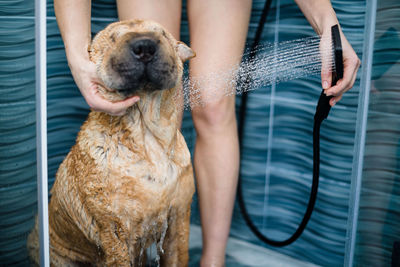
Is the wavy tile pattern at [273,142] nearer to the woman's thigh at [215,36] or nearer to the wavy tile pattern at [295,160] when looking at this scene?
A: the wavy tile pattern at [295,160]

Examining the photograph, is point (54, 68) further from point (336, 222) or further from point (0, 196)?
point (336, 222)

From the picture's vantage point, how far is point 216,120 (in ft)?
4.59

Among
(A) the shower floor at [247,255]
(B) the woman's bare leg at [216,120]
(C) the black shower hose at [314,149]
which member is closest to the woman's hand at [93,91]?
(B) the woman's bare leg at [216,120]

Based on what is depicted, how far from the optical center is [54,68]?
1574mm

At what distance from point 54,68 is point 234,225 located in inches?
42.9

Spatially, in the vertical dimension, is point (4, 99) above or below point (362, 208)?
above

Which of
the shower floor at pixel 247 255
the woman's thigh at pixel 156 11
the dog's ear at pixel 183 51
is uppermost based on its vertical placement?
the woman's thigh at pixel 156 11

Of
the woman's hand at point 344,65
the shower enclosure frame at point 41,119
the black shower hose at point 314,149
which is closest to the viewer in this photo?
the shower enclosure frame at point 41,119

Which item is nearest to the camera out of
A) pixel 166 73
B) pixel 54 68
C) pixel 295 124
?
pixel 166 73

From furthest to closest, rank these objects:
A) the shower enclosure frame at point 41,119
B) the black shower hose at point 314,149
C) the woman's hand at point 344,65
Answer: the black shower hose at point 314,149 < the woman's hand at point 344,65 < the shower enclosure frame at point 41,119

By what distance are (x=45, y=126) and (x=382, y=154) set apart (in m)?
0.97

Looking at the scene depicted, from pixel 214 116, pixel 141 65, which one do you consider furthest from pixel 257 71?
pixel 141 65

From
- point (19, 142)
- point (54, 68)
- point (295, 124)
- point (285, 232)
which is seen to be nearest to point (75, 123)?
point (54, 68)

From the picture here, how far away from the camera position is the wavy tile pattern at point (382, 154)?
4.09 feet
